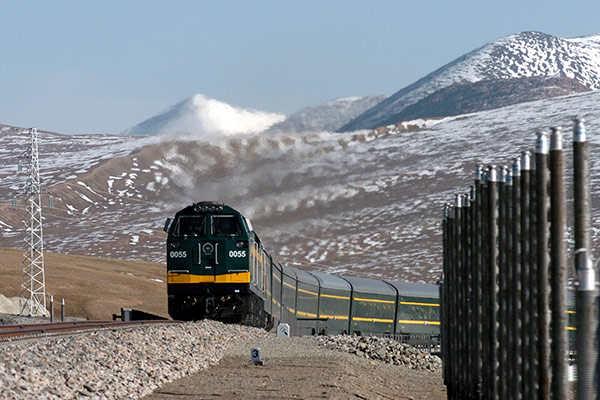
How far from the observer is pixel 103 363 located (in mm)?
18719

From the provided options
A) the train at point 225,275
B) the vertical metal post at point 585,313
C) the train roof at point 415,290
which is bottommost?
the train roof at point 415,290

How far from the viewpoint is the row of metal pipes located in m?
8.65

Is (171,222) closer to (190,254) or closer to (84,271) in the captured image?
(190,254)

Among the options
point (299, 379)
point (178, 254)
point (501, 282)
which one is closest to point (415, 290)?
point (178, 254)

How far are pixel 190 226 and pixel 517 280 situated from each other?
25253 millimetres

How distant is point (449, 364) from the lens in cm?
2133

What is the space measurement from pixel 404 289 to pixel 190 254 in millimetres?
23381

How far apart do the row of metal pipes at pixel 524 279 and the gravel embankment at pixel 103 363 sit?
20.6 feet

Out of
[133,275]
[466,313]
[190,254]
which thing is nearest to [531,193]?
[466,313]

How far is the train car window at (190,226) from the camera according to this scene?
1430 inches

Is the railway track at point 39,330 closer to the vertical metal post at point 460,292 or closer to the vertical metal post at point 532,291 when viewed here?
the vertical metal post at point 460,292

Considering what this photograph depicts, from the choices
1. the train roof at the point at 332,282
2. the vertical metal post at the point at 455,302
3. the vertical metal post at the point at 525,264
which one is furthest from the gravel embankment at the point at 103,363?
the train roof at the point at 332,282

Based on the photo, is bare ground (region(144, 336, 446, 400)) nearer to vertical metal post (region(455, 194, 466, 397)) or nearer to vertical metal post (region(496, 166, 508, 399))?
vertical metal post (region(455, 194, 466, 397))

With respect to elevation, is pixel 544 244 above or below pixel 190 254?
above
